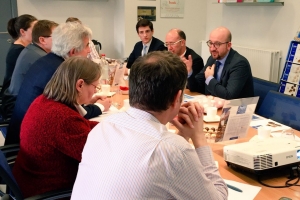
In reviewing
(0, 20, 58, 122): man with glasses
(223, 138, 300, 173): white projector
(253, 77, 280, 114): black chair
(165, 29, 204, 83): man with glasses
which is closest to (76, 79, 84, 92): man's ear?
(223, 138, 300, 173): white projector

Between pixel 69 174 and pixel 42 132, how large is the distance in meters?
0.23

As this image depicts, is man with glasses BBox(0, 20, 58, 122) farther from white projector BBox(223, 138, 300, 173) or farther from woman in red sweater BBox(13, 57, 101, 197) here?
white projector BBox(223, 138, 300, 173)

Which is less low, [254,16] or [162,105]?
[254,16]

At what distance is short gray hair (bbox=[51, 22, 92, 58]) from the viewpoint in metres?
2.19

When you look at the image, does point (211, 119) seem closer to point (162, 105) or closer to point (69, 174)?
point (69, 174)

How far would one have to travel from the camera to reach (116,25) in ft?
19.4

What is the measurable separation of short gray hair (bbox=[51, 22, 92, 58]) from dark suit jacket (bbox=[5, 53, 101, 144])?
5 centimetres

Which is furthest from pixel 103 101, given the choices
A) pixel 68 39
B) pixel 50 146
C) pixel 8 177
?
pixel 8 177

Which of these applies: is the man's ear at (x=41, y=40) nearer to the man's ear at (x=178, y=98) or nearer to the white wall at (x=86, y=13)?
the man's ear at (x=178, y=98)

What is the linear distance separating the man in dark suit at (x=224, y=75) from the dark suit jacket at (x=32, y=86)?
1.14 meters

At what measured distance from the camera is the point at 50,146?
1.52 metres

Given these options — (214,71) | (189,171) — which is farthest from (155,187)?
(214,71)

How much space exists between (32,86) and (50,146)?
651mm

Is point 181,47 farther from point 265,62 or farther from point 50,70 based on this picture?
point 50,70
